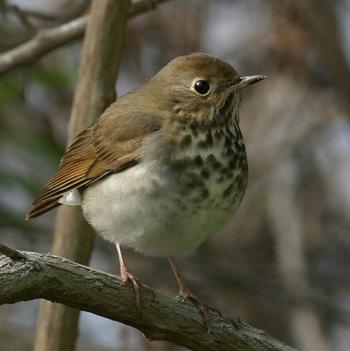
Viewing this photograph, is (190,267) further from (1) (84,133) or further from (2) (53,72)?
(1) (84,133)

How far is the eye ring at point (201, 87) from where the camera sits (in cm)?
494

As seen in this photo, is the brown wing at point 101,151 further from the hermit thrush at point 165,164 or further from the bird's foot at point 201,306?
the bird's foot at point 201,306

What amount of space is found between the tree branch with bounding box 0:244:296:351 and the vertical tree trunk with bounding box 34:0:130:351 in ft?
2.69

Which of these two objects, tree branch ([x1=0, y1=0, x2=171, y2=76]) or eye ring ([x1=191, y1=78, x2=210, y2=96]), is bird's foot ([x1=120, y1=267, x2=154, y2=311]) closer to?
eye ring ([x1=191, y1=78, x2=210, y2=96])

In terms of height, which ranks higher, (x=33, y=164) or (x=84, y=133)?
(x=33, y=164)

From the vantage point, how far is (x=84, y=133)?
5.19m

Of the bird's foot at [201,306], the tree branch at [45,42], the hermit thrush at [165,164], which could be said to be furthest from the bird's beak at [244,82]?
the bird's foot at [201,306]

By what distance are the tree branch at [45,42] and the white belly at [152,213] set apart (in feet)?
3.03

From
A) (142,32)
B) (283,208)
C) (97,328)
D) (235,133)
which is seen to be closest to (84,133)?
(235,133)

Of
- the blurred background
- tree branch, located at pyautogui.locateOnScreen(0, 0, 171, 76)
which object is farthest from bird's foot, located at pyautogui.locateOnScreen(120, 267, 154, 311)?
the blurred background

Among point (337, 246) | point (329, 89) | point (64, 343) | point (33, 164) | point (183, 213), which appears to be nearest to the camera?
point (183, 213)

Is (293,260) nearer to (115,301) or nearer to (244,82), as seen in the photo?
(244,82)

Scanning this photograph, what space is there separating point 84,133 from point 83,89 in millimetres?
225

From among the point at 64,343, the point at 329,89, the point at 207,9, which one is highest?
the point at 207,9
